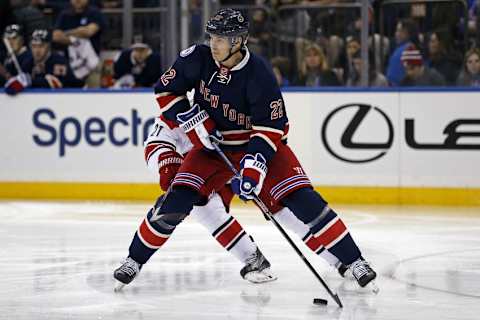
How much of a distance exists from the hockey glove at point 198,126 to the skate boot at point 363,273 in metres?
0.78

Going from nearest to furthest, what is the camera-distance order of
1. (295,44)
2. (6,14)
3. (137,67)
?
(295,44)
(137,67)
(6,14)

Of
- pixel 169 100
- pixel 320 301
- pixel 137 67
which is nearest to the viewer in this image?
pixel 320 301

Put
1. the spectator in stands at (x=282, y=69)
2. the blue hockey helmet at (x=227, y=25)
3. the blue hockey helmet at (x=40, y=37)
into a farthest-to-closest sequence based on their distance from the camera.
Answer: the blue hockey helmet at (x=40, y=37) < the spectator in stands at (x=282, y=69) < the blue hockey helmet at (x=227, y=25)

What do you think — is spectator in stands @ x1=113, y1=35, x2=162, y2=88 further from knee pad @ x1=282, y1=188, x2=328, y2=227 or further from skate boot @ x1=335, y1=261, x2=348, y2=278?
knee pad @ x1=282, y1=188, x2=328, y2=227

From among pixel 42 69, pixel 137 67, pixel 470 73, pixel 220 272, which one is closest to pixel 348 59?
pixel 470 73

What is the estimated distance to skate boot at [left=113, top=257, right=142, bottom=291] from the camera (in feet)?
16.1

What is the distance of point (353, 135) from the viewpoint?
873 centimetres

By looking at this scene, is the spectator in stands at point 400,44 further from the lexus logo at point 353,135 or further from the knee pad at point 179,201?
the knee pad at point 179,201

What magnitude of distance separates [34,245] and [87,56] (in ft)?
11.6

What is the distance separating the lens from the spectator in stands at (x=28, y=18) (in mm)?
9961

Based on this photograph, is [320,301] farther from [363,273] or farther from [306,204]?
[306,204]

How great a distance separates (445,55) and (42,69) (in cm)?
325

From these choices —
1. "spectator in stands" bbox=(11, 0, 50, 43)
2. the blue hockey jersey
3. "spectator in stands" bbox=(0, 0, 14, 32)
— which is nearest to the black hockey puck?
the blue hockey jersey

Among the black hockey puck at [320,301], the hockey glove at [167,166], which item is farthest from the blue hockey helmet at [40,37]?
the black hockey puck at [320,301]
